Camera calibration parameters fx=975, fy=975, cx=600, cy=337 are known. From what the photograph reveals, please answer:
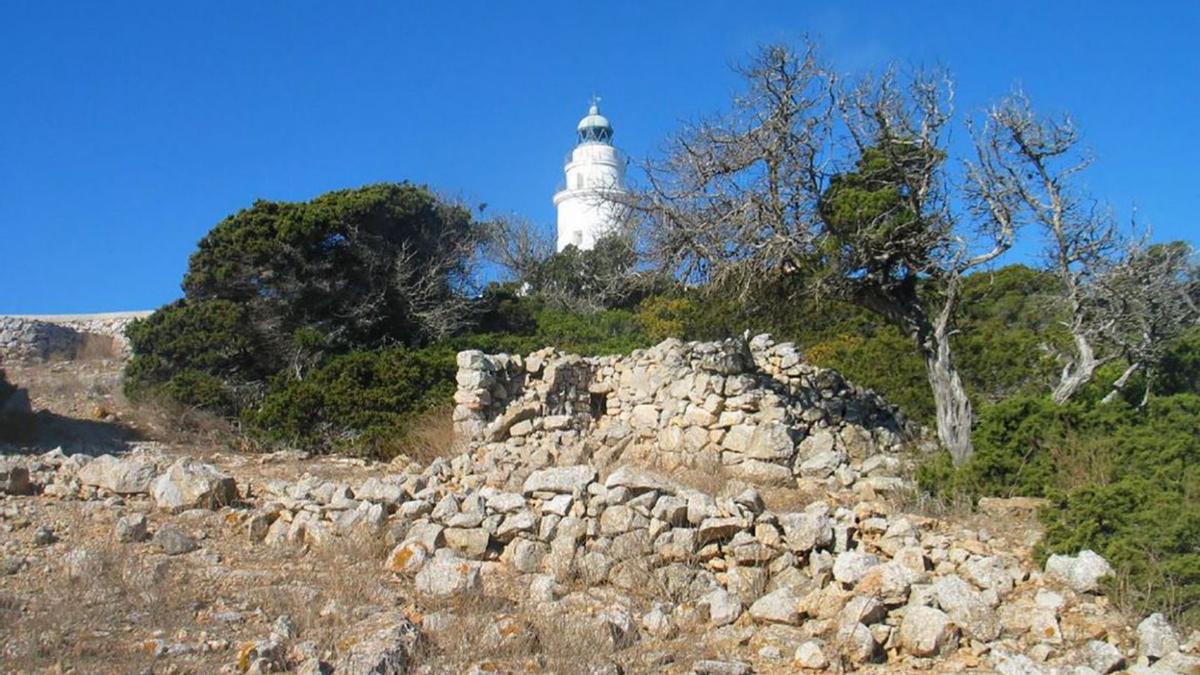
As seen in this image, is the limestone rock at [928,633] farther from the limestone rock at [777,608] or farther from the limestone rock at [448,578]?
the limestone rock at [448,578]

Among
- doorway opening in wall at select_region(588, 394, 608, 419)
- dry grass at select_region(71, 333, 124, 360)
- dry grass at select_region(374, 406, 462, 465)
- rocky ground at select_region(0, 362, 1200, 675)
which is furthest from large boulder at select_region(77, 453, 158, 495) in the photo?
dry grass at select_region(71, 333, 124, 360)

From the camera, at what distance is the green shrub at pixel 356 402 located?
13320 mm

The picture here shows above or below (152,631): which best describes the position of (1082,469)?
above

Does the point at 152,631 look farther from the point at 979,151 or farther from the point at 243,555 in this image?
the point at 979,151

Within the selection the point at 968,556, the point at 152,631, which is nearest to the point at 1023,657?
the point at 968,556

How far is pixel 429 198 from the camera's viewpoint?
2014 centimetres

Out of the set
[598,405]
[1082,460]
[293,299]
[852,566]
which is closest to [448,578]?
[852,566]

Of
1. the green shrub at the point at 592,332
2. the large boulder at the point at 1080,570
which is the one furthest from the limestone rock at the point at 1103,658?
the green shrub at the point at 592,332

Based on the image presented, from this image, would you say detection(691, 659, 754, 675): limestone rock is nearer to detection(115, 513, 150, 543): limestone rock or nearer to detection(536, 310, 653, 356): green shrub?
detection(115, 513, 150, 543): limestone rock

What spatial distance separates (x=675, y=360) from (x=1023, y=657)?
7.26 meters

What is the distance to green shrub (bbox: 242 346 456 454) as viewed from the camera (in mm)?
13320

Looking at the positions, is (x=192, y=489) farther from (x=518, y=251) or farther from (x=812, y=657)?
(x=518, y=251)

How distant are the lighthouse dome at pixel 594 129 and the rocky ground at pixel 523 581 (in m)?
36.1

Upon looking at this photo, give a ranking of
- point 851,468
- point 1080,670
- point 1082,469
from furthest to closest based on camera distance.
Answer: point 851,468, point 1082,469, point 1080,670
